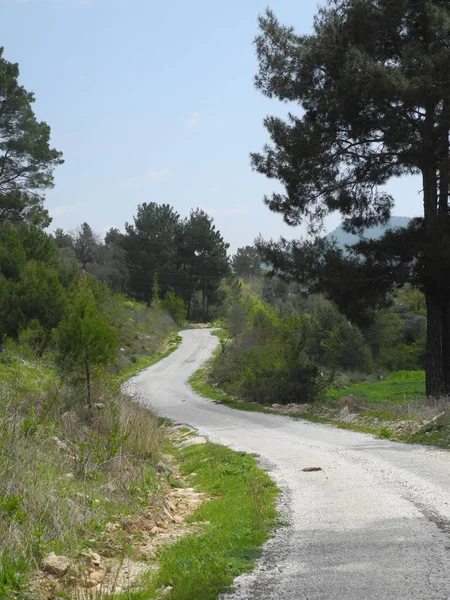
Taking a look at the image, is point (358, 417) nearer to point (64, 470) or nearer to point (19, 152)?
point (64, 470)

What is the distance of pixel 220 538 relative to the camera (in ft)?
27.1

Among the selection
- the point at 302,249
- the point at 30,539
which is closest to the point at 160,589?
the point at 30,539

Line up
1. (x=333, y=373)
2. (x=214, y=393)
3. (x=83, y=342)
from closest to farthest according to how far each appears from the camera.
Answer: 1. (x=83, y=342)
2. (x=333, y=373)
3. (x=214, y=393)

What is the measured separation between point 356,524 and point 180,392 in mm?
29431

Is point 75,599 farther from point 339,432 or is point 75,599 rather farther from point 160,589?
point 339,432

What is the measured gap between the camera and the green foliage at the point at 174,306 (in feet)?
277

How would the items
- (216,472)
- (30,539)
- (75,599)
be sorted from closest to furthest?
(75,599) → (30,539) → (216,472)

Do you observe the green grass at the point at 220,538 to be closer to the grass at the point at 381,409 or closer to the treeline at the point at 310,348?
the grass at the point at 381,409

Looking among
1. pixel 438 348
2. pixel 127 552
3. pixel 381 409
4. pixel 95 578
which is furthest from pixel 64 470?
pixel 438 348

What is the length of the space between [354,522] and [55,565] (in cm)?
365

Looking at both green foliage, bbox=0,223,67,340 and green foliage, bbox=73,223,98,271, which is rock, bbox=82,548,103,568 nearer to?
green foliage, bbox=0,223,67,340

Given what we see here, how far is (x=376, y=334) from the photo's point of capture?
167 ft

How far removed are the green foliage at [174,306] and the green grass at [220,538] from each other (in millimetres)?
70236

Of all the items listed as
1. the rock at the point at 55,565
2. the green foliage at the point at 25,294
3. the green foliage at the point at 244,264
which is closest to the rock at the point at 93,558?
the rock at the point at 55,565
